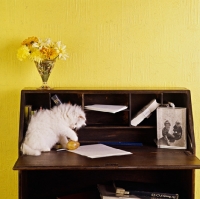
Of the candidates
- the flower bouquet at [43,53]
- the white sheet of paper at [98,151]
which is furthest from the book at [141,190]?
the flower bouquet at [43,53]

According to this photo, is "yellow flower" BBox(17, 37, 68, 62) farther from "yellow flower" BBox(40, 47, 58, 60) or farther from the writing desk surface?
the writing desk surface

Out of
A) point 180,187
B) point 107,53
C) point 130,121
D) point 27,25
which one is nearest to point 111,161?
Answer: point 130,121

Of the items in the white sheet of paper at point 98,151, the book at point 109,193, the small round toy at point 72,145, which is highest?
the small round toy at point 72,145

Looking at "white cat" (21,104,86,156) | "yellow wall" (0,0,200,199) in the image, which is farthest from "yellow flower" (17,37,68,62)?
"white cat" (21,104,86,156)

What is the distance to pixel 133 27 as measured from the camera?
2.63 meters

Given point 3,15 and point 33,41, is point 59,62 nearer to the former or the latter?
point 33,41

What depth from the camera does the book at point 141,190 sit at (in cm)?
237

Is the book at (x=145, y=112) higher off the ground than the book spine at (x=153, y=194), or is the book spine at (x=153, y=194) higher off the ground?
the book at (x=145, y=112)

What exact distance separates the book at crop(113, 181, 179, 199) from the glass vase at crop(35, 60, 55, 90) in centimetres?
73

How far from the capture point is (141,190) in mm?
2404

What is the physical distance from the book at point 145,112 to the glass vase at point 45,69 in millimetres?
557

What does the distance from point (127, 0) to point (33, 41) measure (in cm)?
65

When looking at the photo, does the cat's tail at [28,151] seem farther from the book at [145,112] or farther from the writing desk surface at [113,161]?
the book at [145,112]

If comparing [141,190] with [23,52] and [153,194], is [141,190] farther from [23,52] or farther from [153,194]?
[23,52]
